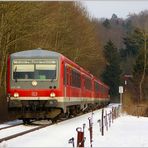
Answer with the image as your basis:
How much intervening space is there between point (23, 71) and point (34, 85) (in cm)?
85

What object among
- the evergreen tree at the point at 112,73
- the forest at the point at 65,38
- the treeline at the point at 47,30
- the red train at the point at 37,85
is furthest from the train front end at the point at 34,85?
the evergreen tree at the point at 112,73

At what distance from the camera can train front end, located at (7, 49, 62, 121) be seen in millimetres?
23219

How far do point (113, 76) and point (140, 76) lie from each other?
98.5 ft

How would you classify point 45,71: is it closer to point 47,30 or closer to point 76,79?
point 76,79

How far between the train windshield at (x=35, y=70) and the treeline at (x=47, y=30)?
6.89 metres

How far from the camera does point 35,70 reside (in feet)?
78.1

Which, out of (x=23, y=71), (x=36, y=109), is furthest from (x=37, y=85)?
(x=36, y=109)

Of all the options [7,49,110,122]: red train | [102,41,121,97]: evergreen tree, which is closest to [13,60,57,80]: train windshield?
[7,49,110,122]: red train

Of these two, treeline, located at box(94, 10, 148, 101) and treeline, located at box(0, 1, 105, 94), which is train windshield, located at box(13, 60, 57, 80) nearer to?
treeline, located at box(0, 1, 105, 94)

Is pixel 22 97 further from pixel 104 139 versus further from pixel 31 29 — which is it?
pixel 31 29

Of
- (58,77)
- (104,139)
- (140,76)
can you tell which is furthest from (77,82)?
(140,76)

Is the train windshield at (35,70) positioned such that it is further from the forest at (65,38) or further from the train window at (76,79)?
the forest at (65,38)

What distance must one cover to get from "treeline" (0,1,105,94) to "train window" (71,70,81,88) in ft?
14.4

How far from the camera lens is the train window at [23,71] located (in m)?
23.7
